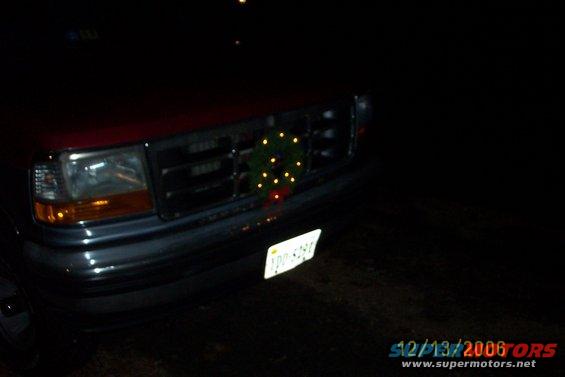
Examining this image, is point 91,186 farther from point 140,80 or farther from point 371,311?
point 371,311

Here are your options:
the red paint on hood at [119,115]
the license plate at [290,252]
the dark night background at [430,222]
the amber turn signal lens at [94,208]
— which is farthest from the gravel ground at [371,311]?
the red paint on hood at [119,115]

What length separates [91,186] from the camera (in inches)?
81.9

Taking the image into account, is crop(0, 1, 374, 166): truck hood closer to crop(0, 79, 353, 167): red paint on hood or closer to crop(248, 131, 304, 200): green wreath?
crop(0, 79, 353, 167): red paint on hood

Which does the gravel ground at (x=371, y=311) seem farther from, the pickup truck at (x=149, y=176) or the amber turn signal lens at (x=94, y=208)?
the amber turn signal lens at (x=94, y=208)

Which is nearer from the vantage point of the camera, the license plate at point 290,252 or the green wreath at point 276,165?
the green wreath at point 276,165

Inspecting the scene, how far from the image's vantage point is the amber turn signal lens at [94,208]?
80.5 inches

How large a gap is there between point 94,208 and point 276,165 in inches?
34.0

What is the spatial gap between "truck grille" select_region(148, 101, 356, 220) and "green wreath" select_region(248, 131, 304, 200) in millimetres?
34

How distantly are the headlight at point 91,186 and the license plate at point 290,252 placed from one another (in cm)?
70

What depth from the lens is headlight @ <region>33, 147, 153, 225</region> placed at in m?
2.01

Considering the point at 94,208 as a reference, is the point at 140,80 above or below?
above

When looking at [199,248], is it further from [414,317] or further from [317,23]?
[317,23]

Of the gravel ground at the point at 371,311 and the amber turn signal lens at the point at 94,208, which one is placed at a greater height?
the amber turn signal lens at the point at 94,208

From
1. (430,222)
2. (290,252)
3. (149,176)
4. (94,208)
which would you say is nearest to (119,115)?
(149,176)
